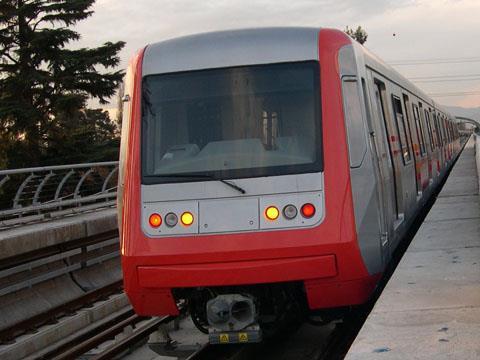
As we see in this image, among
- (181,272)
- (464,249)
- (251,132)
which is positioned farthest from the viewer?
(464,249)

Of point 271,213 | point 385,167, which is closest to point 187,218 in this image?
point 271,213

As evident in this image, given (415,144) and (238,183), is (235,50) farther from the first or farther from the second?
(415,144)

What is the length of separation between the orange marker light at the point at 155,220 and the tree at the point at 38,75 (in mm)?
22910

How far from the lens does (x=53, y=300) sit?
→ 1057cm

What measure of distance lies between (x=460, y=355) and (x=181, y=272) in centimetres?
252

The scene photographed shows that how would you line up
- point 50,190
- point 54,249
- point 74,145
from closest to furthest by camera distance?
point 54,249, point 50,190, point 74,145

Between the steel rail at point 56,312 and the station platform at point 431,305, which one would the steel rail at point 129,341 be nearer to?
the steel rail at point 56,312

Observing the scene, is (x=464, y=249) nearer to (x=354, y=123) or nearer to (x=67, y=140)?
(x=354, y=123)

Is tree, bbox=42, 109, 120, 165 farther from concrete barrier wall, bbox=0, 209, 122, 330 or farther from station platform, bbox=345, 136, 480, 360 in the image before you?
station platform, bbox=345, 136, 480, 360

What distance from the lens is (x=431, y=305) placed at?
221 inches

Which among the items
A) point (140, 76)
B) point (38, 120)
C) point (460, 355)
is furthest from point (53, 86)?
point (460, 355)

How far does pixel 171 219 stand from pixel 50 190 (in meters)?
6.64

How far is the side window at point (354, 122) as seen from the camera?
21.5 feet

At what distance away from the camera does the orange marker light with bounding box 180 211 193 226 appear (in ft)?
20.8
